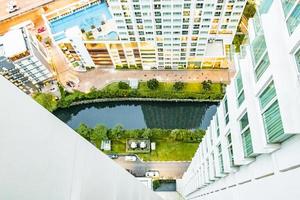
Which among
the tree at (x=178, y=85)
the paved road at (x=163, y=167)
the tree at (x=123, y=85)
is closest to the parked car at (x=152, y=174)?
the paved road at (x=163, y=167)

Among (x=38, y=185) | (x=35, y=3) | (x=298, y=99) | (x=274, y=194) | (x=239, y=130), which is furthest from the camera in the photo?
(x=35, y=3)

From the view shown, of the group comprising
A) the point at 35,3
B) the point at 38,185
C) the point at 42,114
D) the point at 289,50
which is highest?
the point at 35,3

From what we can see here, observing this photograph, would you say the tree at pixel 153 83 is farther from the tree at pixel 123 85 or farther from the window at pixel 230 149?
the window at pixel 230 149

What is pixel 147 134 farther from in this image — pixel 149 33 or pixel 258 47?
pixel 258 47

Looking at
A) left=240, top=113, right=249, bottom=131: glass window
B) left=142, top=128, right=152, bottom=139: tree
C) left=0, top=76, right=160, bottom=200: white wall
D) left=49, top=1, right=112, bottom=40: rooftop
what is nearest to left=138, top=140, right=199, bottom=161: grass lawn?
left=142, top=128, right=152, bottom=139: tree

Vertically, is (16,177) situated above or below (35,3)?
below

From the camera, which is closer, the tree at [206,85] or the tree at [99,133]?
the tree at [99,133]

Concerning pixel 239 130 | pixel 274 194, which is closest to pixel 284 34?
pixel 274 194

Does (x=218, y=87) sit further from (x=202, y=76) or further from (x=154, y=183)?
(x=154, y=183)

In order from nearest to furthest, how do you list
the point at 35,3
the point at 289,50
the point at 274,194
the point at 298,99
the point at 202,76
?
the point at 298,99
the point at 289,50
the point at 274,194
the point at 202,76
the point at 35,3
